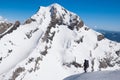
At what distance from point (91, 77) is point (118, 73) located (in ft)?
6.62

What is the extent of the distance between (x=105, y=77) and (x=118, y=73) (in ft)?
4.62

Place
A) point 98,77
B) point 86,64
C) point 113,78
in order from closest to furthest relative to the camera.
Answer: point 113,78 < point 98,77 < point 86,64

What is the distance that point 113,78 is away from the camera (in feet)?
62.1

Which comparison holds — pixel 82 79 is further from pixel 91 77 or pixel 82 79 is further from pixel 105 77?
pixel 105 77

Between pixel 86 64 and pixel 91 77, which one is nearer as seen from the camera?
pixel 91 77

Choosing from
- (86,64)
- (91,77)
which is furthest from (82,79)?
(86,64)

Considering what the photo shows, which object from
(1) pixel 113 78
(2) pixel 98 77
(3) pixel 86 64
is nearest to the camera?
(1) pixel 113 78

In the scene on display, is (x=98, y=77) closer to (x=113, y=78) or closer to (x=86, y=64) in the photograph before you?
(x=113, y=78)

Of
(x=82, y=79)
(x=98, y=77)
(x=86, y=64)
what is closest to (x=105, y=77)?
(x=98, y=77)

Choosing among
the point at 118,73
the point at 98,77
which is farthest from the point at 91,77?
the point at 118,73

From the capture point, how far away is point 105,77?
19734 mm

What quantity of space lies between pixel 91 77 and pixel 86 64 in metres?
15.0

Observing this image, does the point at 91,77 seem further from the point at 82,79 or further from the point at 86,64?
the point at 86,64

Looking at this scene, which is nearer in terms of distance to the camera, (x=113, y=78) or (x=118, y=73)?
(x=113, y=78)
